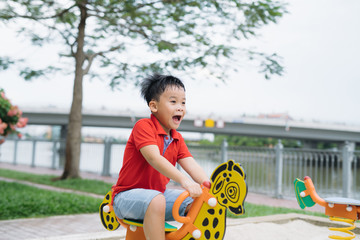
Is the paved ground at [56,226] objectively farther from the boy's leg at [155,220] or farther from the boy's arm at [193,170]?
the boy's leg at [155,220]

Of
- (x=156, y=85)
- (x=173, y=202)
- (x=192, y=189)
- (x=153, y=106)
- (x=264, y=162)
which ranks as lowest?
(x=264, y=162)

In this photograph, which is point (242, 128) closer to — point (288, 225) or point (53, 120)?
point (53, 120)

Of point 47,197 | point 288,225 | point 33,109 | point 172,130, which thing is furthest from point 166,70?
point 33,109

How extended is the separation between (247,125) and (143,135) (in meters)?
27.3

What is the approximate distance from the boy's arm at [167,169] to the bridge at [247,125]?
83.4ft

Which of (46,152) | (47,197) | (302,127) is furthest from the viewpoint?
(302,127)

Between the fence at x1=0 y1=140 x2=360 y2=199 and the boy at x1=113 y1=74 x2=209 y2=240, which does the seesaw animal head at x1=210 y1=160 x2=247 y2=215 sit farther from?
the fence at x1=0 y1=140 x2=360 y2=199

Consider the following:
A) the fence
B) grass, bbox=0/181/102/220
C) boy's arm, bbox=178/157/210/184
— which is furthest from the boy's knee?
the fence

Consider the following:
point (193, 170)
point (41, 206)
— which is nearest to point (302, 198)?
point (193, 170)

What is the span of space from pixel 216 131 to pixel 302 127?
22.1 feet

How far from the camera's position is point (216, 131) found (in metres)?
29.1

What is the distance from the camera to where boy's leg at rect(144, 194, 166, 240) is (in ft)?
6.42

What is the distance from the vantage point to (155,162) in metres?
2.03

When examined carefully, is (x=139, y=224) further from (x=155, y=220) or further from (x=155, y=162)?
(x=155, y=162)
